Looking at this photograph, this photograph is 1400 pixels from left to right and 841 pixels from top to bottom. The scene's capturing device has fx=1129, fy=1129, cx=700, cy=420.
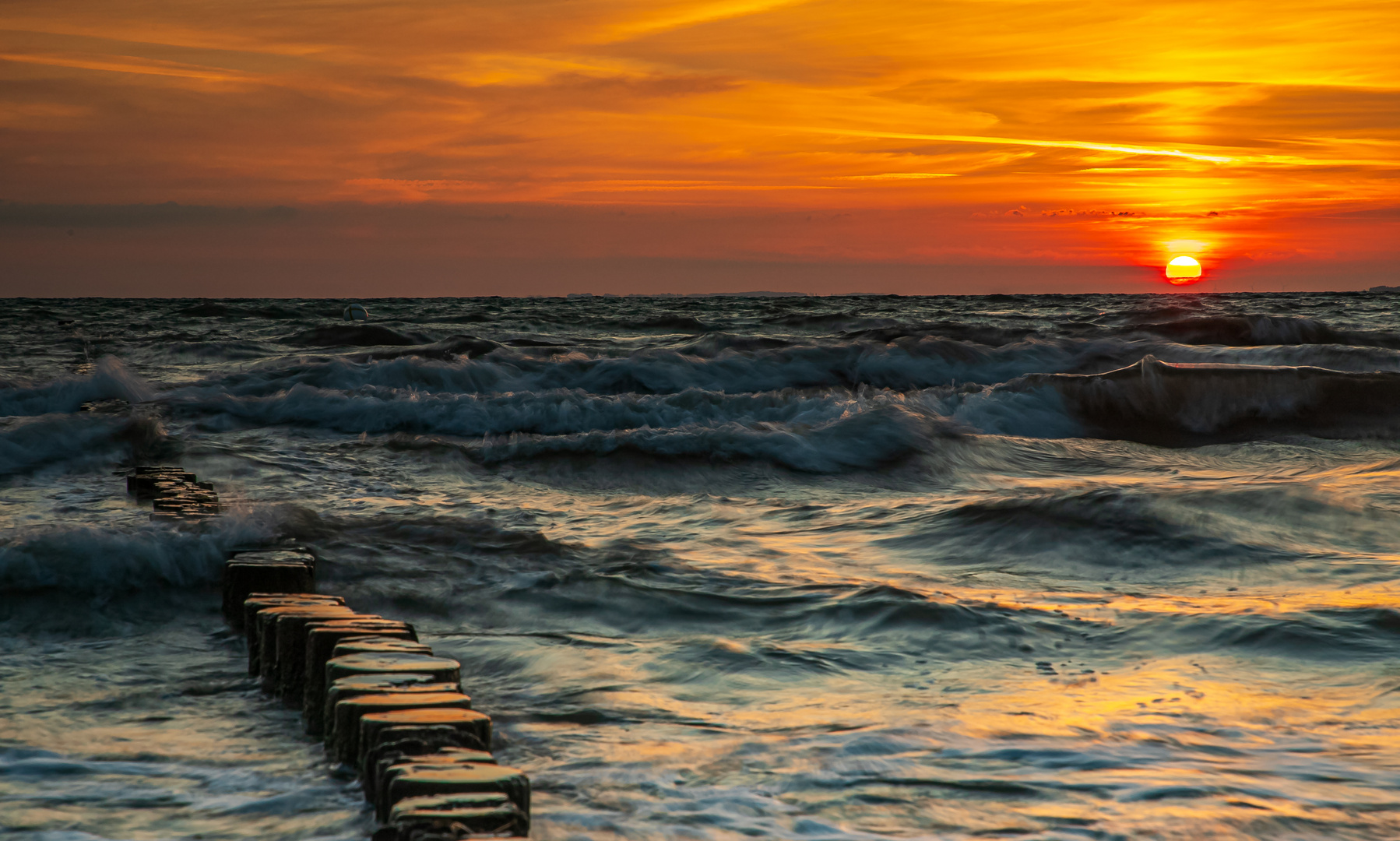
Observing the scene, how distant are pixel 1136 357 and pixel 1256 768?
15.0 metres

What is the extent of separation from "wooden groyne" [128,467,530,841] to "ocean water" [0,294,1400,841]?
0.45 ft

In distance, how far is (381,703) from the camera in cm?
265

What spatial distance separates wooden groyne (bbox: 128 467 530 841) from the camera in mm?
2160

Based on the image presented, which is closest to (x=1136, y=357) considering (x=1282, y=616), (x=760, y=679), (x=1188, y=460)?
(x=1188, y=460)

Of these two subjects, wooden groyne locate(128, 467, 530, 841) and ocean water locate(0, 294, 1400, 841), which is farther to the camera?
ocean water locate(0, 294, 1400, 841)

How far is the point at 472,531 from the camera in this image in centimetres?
611

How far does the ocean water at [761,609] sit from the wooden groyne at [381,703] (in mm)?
136

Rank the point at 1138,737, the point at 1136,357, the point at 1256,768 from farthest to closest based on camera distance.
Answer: the point at 1136,357 → the point at 1138,737 → the point at 1256,768

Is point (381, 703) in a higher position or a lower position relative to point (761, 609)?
higher

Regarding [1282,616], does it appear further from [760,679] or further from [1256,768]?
[760,679]

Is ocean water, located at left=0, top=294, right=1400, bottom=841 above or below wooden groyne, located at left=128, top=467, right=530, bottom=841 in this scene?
below

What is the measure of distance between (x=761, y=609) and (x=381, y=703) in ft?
7.14

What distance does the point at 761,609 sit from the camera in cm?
458

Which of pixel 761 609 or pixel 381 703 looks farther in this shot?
pixel 761 609
